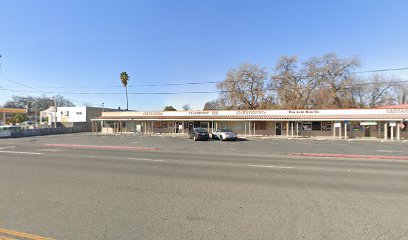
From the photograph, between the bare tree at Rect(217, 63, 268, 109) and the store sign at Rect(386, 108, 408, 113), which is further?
the bare tree at Rect(217, 63, 268, 109)

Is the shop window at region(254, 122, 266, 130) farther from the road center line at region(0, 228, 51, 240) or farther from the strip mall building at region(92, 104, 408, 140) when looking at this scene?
the road center line at region(0, 228, 51, 240)

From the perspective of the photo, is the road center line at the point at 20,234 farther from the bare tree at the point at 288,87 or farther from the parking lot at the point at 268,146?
the bare tree at the point at 288,87

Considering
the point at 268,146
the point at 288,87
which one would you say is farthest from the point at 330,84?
the point at 268,146

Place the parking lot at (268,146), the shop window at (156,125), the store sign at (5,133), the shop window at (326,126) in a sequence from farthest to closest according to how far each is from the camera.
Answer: the shop window at (156,125), the store sign at (5,133), the shop window at (326,126), the parking lot at (268,146)

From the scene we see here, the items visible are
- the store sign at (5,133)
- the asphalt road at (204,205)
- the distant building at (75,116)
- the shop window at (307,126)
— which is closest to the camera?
the asphalt road at (204,205)

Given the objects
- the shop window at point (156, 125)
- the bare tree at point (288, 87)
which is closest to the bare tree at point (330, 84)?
the bare tree at point (288, 87)

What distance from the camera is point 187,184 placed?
22.8 feet

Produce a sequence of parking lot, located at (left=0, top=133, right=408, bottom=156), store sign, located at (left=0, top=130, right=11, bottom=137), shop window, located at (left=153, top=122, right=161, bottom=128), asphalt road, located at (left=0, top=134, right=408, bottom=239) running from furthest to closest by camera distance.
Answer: shop window, located at (left=153, top=122, right=161, bottom=128)
store sign, located at (left=0, top=130, right=11, bottom=137)
parking lot, located at (left=0, top=133, right=408, bottom=156)
asphalt road, located at (left=0, top=134, right=408, bottom=239)

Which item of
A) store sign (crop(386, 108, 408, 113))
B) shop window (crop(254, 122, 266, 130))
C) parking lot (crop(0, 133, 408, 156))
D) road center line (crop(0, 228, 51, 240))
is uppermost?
store sign (crop(386, 108, 408, 113))

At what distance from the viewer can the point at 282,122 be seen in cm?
3228

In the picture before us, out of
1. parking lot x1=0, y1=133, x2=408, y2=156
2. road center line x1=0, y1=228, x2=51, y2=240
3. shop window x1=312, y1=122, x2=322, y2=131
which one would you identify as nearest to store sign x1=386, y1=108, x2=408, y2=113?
parking lot x1=0, y1=133, x2=408, y2=156

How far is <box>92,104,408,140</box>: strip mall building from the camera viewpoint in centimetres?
2809

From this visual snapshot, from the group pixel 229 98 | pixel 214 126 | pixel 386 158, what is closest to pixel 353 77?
pixel 229 98

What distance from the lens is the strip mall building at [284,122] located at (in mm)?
28094
